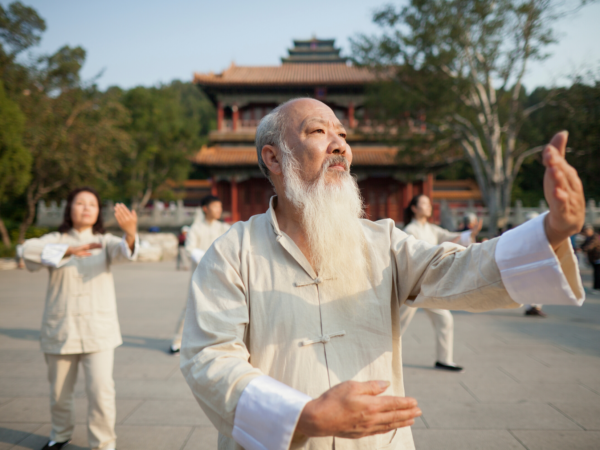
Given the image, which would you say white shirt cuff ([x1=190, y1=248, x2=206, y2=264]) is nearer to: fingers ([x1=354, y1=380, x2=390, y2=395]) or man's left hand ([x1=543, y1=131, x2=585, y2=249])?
fingers ([x1=354, y1=380, x2=390, y2=395])

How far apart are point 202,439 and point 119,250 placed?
1.43m

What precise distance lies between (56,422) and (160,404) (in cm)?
82

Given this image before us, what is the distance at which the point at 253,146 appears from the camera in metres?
23.0

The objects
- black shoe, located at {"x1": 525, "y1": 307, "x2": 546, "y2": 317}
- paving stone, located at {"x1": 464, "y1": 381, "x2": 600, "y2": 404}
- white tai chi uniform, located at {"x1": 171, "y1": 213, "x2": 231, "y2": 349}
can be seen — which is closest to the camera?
paving stone, located at {"x1": 464, "y1": 381, "x2": 600, "y2": 404}

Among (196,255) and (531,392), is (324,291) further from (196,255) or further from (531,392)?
(196,255)

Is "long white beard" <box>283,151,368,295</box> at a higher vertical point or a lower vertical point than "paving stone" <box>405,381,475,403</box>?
higher

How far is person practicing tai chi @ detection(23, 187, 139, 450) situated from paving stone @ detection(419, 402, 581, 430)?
90.0 inches

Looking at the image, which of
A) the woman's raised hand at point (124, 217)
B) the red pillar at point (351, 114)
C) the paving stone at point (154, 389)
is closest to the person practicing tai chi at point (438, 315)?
the paving stone at point (154, 389)

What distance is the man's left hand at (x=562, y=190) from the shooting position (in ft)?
2.83

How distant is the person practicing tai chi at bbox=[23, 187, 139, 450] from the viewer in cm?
264

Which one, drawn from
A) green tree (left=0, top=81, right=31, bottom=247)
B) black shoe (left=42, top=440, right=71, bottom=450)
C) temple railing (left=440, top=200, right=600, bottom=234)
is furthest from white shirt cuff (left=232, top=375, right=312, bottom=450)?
temple railing (left=440, top=200, right=600, bottom=234)

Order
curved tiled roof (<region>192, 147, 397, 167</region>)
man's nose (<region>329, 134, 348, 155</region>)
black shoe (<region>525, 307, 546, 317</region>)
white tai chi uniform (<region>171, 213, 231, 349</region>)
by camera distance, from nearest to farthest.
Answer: man's nose (<region>329, 134, 348, 155</region>)
white tai chi uniform (<region>171, 213, 231, 349</region>)
black shoe (<region>525, 307, 546, 317</region>)
curved tiled roof (<region>192, 147, 397, 167</region>)

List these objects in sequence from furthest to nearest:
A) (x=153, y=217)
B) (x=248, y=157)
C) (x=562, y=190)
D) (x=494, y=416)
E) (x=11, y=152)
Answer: (x=153, y=217), (x=248, y=157), (x=11, y=152), (x=494, y=416), (x=562, y=190)

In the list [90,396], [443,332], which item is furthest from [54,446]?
[443,332]
